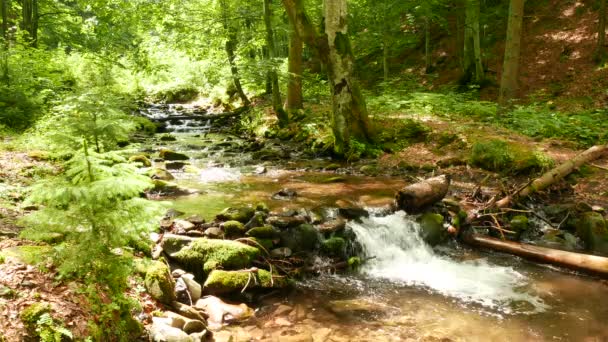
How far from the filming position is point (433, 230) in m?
7.27

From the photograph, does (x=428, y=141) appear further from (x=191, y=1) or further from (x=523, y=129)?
(x=191, y=1)

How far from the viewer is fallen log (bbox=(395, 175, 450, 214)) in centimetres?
759

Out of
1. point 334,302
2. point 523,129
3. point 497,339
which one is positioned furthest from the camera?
point 523,129

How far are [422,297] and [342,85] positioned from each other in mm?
7021

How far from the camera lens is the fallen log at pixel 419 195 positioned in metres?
7.59

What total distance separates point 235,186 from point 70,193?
6.29 m

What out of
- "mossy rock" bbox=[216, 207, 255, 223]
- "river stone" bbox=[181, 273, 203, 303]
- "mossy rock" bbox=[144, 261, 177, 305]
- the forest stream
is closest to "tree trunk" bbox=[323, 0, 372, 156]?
the forest stream

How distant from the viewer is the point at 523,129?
11.7m

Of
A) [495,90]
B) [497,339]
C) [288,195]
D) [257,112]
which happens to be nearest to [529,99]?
[495,90]

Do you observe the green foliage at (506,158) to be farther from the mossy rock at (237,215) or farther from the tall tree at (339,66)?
the mossy rock at (237,215)

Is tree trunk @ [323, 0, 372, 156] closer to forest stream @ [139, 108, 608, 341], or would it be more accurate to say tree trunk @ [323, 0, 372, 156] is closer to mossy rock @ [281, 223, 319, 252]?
forest stream @ [139, 108, 608, 341]

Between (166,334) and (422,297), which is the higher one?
(166,334)

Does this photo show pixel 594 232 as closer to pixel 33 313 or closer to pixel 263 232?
pixel 263 232

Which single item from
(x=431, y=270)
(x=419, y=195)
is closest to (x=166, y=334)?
(x=431, y=270)
